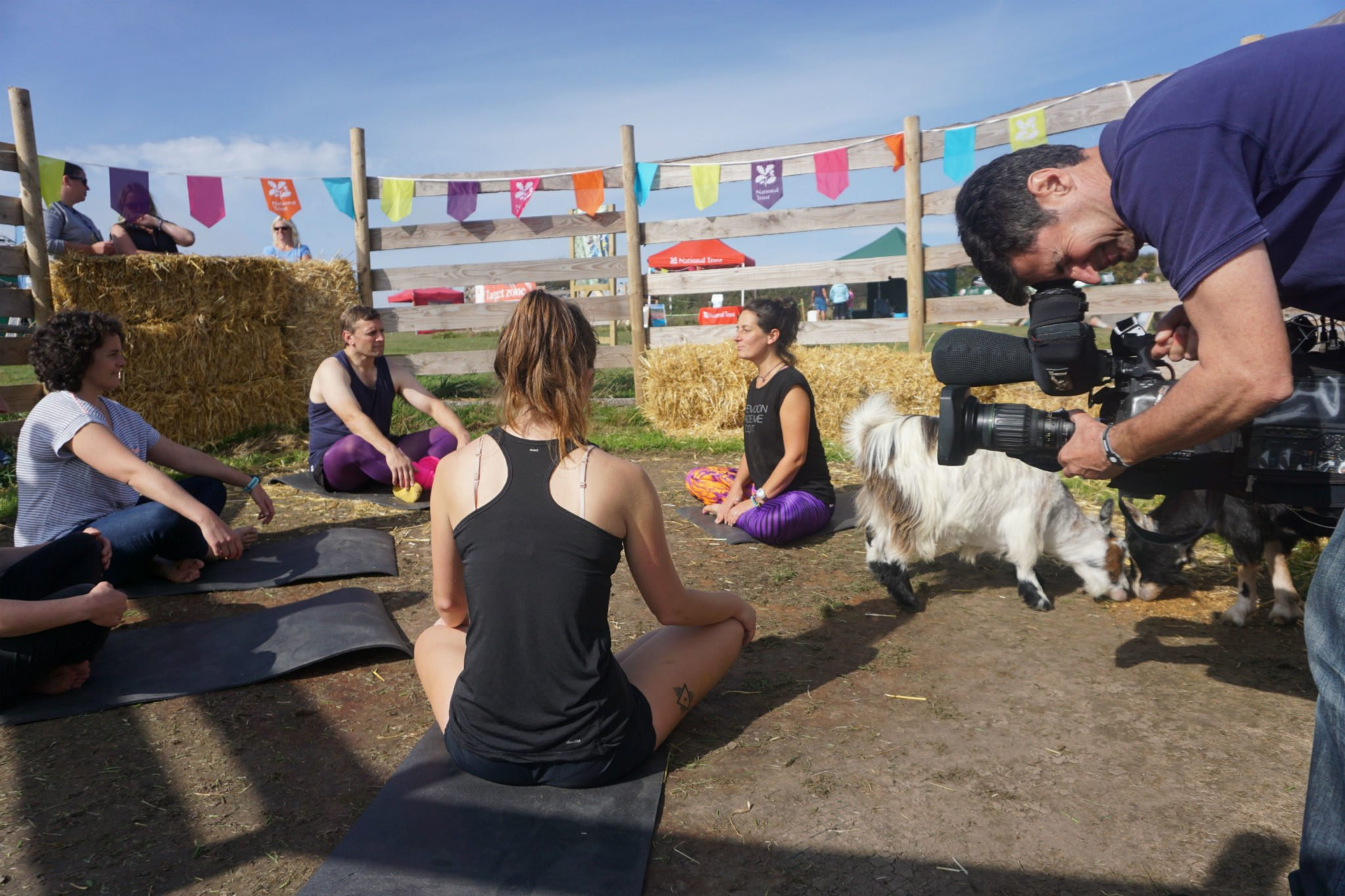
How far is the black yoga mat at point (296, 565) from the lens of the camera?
13.9ft

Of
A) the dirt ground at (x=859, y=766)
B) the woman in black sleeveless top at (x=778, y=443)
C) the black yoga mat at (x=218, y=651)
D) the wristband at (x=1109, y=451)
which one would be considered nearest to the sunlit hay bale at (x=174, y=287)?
the black yoga mat at (x=218, y=651)

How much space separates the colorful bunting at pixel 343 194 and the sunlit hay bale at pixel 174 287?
3.12 feet

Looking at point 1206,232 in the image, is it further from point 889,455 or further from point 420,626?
point 420,626

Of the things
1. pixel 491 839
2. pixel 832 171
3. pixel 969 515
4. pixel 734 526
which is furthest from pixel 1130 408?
pixel 832 171

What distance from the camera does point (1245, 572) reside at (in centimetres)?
364

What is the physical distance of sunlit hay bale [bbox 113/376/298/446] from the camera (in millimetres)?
7727

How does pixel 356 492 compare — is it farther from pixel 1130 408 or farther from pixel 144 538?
pixel 1130 408

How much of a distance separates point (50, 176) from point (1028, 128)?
28.3 ft

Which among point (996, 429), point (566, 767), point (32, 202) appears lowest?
point (566, 767)

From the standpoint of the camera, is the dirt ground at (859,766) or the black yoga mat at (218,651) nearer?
the dirt ground at (859,766)

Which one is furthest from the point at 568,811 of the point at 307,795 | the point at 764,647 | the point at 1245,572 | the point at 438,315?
the point at 438,315

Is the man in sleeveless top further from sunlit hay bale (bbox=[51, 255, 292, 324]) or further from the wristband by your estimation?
the wristband

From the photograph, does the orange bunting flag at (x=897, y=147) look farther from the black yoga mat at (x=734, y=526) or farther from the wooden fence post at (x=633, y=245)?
the black yoga mat at (x=734, y=526)

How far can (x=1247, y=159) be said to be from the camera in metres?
1.67
